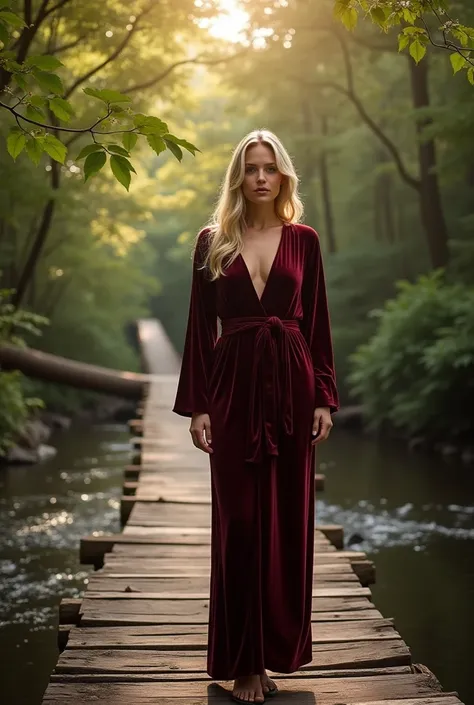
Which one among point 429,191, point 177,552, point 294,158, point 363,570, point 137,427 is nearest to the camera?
point 363,570

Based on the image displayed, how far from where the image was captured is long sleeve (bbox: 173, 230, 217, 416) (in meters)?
3.77

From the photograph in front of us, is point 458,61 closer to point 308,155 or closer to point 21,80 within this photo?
point 21,80

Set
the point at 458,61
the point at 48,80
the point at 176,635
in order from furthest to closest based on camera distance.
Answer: the point at 176,635 → the point at 458,61 → the point at 48,80

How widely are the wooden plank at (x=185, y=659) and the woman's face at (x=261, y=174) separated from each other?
6.55ft

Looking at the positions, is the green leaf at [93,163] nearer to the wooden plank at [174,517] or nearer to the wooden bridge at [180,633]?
the wooden bridge at [180,633]

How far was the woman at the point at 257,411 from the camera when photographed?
11.9 ft

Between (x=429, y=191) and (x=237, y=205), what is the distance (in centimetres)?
1359

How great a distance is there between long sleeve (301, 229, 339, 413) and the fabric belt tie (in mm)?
160

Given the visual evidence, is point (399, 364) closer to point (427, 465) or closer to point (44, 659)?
point (427, 465)

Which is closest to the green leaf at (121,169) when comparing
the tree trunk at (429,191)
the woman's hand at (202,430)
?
the woman's hand at (202,430)

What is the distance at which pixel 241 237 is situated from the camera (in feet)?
12.4

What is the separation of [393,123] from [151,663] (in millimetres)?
17769

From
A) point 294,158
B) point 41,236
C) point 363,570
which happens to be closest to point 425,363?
point 294,158

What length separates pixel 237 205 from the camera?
3.75 metres
